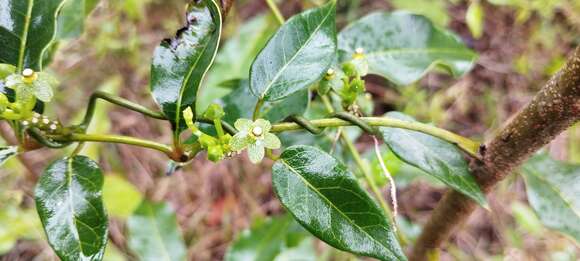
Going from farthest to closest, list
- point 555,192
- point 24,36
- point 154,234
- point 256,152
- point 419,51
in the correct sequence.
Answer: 1. point 154,234
2. point 419,51
3. point 555,192
4. point 24,36
5. point 256,152

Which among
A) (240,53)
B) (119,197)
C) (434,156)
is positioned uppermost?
(434,156)

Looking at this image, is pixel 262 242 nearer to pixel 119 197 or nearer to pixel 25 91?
pixel 119 197

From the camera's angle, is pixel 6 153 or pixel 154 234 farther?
pixel 154 234

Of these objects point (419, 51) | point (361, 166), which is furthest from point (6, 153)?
point (419, 51)

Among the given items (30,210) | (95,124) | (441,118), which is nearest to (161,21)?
(95,124)

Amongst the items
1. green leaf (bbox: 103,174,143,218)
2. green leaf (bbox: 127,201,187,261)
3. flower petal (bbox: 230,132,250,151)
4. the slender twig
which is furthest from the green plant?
green leaf (bbox: 103,174,143,218)

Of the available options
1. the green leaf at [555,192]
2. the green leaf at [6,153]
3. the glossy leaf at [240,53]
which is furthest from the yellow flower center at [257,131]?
the glossy leaf at [240,53]

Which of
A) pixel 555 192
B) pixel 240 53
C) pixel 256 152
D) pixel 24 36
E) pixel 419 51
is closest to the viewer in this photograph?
pixel 256 152
